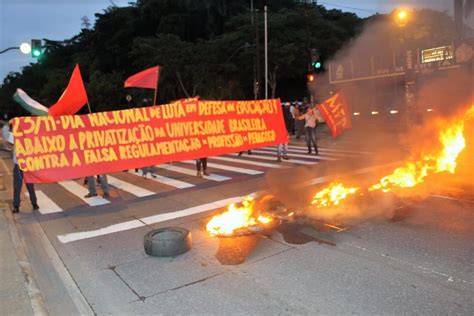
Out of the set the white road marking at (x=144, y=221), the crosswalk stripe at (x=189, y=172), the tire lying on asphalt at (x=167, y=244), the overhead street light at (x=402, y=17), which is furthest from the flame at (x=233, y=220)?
the overhead street light at (x=402, y=17)

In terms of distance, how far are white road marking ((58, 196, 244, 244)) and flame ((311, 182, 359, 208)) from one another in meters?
1.39

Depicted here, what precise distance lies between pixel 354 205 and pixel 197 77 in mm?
28118

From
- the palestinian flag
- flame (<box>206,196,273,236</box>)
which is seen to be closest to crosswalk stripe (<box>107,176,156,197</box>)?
the palestinian flag

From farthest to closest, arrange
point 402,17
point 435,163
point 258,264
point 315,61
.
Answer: point 315,61, point 402,17, point 435,163, point 258,264

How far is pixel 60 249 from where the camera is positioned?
5.15 m

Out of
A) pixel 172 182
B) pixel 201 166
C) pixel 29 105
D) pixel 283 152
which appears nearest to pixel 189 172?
pixel 201 166

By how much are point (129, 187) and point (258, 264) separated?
17.5 feet

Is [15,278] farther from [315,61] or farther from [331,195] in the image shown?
[315,61]

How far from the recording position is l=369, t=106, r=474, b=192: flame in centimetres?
761

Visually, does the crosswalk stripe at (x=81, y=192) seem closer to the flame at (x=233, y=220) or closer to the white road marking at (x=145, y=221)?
the white road marking at (x=145, y=221)

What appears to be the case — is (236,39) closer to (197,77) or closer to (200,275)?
(197,77)

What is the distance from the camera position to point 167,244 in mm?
4547

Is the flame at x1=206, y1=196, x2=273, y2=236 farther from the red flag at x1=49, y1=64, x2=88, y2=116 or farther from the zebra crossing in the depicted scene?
the red flag at x1=49, y1=64, x2=88, y2=116

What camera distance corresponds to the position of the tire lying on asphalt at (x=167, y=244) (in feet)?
14.9
